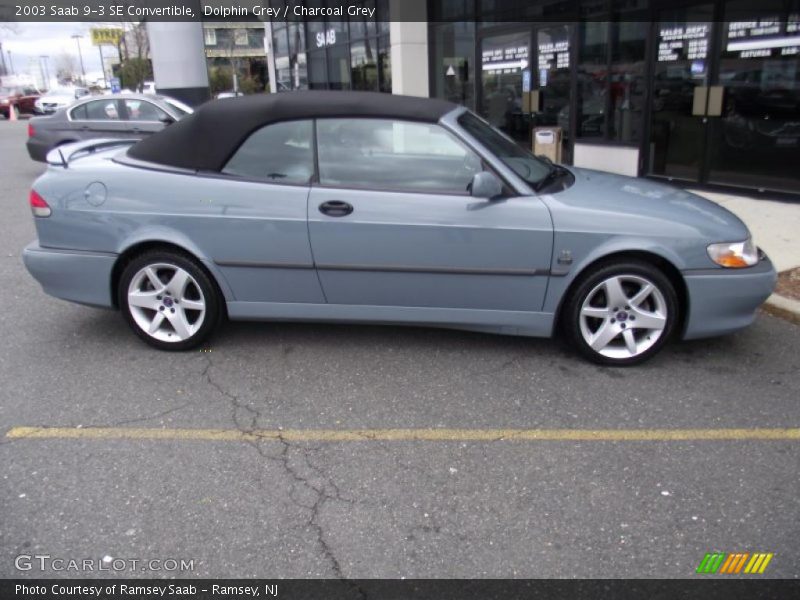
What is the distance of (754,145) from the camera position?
27.1ft

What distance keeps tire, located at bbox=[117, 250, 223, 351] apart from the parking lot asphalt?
0.15 metres

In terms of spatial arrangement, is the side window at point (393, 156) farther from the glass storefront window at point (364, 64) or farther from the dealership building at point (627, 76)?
the glass storefront window at point (364, 64)

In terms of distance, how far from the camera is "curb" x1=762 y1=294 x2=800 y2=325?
4715mm

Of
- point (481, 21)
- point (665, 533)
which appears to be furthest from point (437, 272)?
point (481, 21)

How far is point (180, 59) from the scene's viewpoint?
17.2 m

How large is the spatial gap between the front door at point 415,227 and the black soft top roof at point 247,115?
91 millimetres

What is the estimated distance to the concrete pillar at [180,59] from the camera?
55.7ft

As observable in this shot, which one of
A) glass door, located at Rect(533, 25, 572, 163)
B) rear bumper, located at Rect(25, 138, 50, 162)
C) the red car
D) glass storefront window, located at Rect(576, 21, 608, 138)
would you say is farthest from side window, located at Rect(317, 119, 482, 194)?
the red car

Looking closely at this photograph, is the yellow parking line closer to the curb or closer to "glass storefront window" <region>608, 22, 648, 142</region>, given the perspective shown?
the curb

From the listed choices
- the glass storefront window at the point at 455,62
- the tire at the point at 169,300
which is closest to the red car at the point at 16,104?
the glass storefront window at the point at 455,62

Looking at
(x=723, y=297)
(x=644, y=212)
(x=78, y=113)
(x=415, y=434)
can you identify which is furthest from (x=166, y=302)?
(x=78, y=113)

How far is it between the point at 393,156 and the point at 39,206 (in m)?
2.36

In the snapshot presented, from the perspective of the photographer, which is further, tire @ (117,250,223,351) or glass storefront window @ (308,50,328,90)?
glass storefront window @ (308,50,328,90)

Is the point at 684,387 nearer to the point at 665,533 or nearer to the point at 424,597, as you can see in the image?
the point at 665,533
